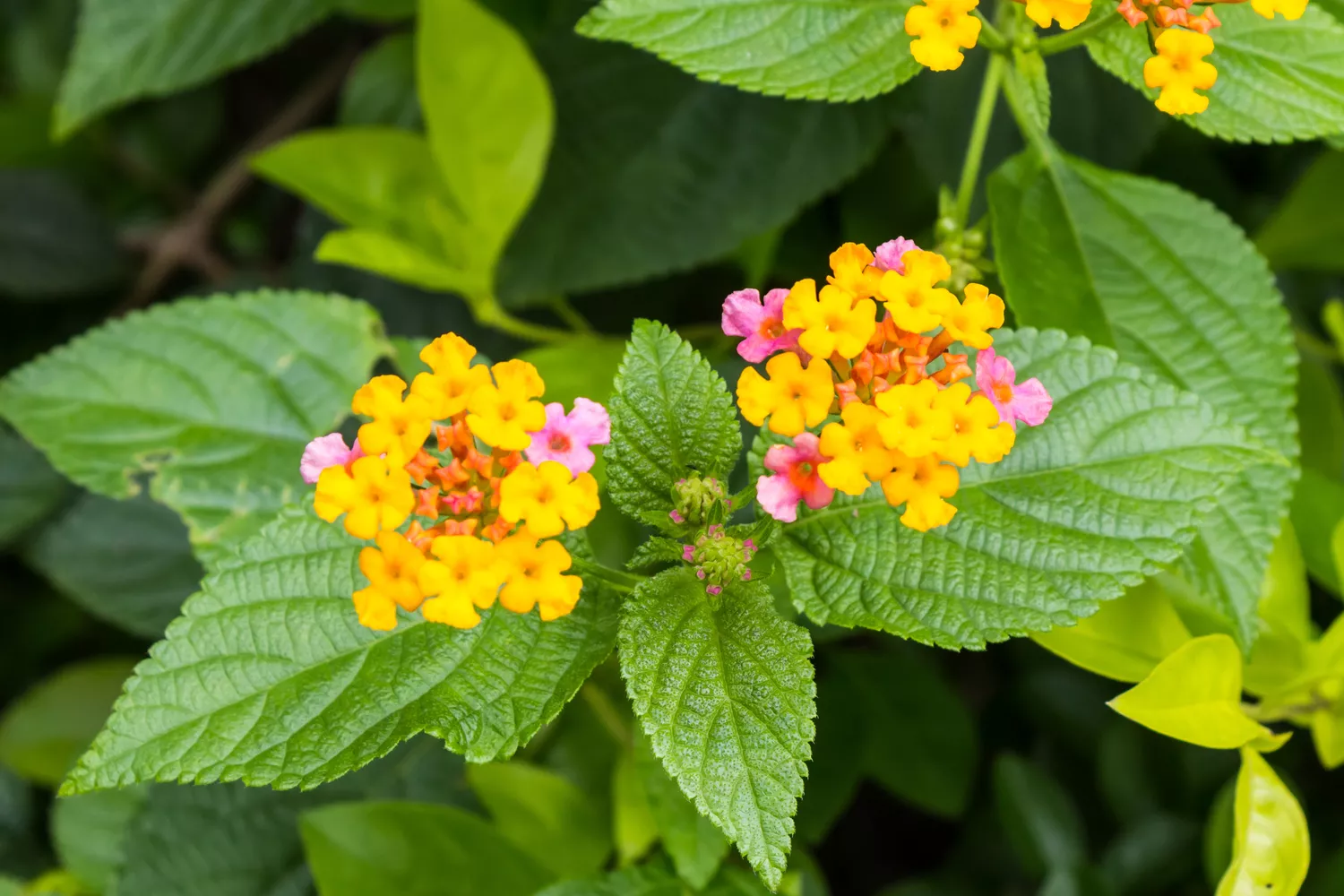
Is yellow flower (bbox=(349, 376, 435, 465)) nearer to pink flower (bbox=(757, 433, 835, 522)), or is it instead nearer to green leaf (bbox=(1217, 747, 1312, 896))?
pink flower (bbox=(757, 433, 835, 522))

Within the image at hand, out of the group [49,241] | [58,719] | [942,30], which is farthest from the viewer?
[49,241]

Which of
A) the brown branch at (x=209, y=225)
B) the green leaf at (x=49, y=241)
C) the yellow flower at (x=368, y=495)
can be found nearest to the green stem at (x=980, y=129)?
the yellow flower at (x=368, y=495)

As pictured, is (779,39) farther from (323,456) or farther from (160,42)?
(160,42)

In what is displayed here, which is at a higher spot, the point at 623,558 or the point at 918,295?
the point at 918,295

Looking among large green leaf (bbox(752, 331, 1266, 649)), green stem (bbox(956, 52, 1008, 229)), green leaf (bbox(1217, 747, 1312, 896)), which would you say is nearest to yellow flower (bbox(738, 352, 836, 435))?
large green leaf (bbox(752, 331, 1266, 649))

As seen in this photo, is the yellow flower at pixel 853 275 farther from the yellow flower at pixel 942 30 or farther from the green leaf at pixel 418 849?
the green leaf at pixel 418 849

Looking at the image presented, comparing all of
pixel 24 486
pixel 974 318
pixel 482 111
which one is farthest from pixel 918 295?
pixel 24 486
